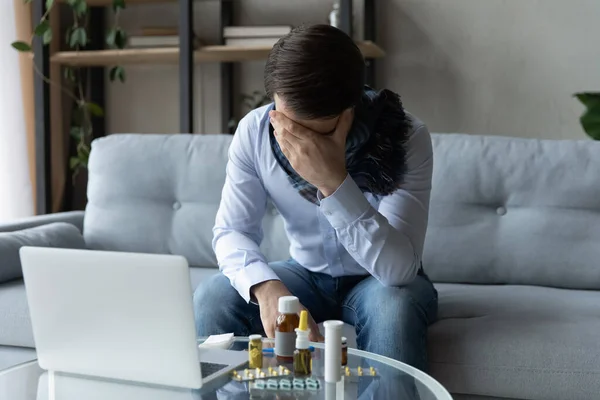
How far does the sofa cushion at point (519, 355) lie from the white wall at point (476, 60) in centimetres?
140

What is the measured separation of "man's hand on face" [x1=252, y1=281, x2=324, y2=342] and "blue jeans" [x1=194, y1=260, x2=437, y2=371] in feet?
0.26

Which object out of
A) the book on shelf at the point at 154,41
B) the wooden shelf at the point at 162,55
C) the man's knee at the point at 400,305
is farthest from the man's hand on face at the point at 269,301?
the book on shelf at the point at 154,41

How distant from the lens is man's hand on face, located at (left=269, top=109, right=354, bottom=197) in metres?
1.19

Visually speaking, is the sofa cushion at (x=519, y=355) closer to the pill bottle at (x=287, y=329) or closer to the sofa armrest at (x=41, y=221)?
the pill bottle at (x=287, y=329)

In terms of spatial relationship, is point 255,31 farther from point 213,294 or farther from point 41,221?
point 213,294

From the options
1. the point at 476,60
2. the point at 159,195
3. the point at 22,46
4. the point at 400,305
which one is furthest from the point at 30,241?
the point at 476,60

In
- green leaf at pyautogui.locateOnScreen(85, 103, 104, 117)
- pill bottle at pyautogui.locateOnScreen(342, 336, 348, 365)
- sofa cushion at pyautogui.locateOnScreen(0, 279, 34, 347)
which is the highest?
green leaf at pyautogui.locateOnScreen(85, 103, 104, 117)

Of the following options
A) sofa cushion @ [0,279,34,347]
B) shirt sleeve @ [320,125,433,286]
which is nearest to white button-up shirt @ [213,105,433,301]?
shirt sleeve @ [320,125,433,286]

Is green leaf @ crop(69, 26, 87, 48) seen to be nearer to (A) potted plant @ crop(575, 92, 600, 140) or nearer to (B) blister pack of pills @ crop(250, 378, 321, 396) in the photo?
(A) potted plant @ crop(575, 92, 600, 140)

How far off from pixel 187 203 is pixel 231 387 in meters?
1.13

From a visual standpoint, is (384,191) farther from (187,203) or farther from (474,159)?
(187,203)

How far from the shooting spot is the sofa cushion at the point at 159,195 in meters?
2.02

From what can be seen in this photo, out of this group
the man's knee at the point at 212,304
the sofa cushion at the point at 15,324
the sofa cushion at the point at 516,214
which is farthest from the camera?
the sofa cushion at the point at 516,214

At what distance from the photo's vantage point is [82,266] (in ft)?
2.97
